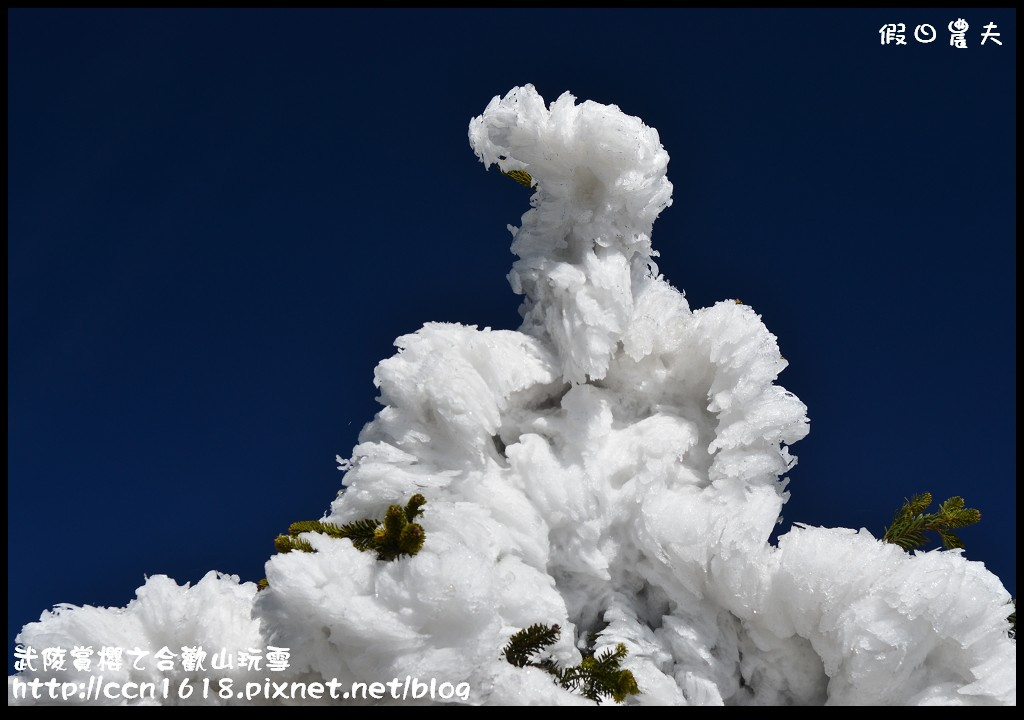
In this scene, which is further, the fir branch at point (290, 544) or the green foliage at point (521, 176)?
the green foliage at point (521, 176)

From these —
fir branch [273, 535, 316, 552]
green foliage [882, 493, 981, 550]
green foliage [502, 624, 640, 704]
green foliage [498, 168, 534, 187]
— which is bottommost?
green foliage [502, 624, 640, 704]

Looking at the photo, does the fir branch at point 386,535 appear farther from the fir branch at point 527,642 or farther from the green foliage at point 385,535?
the fir branch at point 527,642

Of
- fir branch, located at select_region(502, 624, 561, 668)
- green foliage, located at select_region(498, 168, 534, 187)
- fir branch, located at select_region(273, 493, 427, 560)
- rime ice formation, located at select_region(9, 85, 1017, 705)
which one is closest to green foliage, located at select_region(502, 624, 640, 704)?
fir branch, located at select_region(502, 624, 561, 668)

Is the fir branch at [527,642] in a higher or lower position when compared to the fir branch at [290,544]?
lower

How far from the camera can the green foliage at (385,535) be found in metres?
4.86

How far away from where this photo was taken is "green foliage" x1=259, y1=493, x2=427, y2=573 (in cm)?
486

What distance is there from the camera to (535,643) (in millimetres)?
5234

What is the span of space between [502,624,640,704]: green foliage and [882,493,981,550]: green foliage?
2.37 m

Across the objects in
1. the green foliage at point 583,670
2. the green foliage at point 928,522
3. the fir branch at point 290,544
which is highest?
the green foliage at point 928,522

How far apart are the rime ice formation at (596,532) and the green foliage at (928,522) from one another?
→ 0.84m

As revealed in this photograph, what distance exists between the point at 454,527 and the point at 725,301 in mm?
2513

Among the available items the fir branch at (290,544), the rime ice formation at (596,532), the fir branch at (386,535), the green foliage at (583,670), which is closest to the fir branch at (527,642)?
the green foliage at (583,670)

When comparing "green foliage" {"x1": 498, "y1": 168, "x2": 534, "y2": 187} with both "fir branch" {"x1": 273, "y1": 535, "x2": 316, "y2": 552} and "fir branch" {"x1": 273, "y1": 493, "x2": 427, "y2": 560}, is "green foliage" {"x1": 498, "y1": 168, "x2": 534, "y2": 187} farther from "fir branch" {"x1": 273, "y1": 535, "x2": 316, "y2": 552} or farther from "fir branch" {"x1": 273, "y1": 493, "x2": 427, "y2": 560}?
"fir branch" {"x1": 273, "y1": 535, "x2": 316, "y2": 552}
